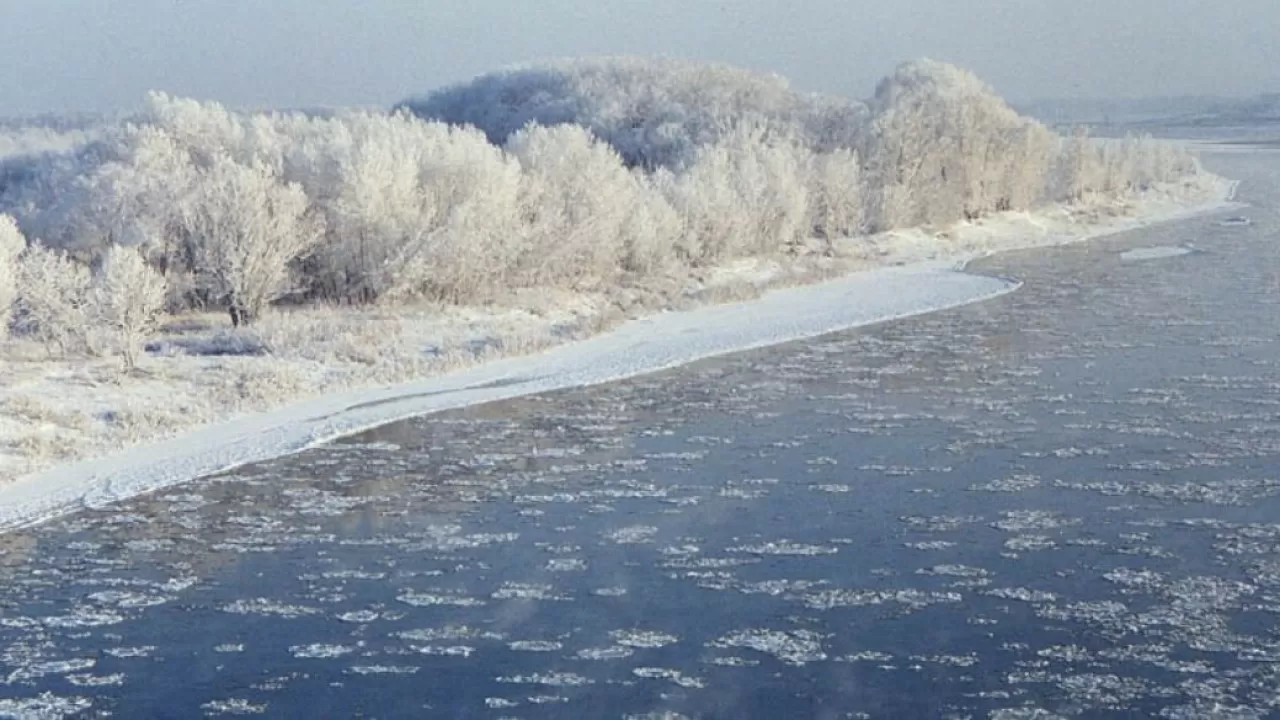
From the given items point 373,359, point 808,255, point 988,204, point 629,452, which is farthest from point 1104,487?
point 988,204

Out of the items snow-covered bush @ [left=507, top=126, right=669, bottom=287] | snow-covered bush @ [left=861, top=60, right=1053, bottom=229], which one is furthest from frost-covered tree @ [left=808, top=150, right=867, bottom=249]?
snow-covered bush @ [left=507, top=126, right=669, bottom=287]

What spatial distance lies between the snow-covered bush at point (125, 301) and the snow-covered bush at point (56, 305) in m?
0.28

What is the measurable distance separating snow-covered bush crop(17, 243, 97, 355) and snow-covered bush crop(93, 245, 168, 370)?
28 cm

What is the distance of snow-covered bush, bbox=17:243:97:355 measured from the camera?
862 inches

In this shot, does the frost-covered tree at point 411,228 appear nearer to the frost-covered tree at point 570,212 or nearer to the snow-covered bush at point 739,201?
the frost-covered tree at point 570,212

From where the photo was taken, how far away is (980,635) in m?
10.3

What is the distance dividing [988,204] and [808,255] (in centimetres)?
1240

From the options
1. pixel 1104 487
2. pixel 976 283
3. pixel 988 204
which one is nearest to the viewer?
pixel 1104 487

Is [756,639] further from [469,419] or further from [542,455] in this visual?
[469,419]

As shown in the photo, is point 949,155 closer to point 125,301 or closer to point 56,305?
point 125,301

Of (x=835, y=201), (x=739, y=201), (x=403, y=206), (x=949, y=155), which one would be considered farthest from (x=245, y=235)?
(x=949, y=155)

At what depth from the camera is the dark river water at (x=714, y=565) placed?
952 cm

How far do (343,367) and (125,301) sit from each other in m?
3.46

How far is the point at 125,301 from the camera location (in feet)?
70.8
